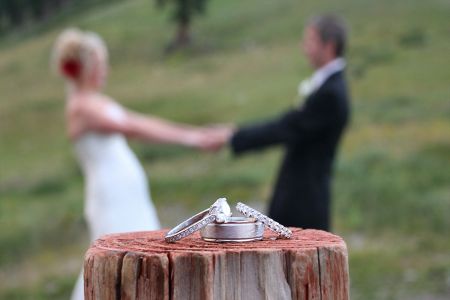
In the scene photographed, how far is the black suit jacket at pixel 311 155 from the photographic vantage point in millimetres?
5664

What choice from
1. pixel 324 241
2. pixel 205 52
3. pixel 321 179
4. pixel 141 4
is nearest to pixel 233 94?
pixel 205 52

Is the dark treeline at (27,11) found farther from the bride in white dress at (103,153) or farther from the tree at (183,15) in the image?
the bride in white dress at (103,153)

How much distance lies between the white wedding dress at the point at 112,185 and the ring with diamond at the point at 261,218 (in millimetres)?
4238

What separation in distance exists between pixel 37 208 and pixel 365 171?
3.86 metres

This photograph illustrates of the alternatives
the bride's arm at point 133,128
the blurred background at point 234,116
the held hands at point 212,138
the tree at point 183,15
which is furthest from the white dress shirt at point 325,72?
the tree at point 183,15

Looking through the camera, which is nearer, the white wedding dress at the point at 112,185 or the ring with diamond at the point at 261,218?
the ring with diamond at the point at 261,218

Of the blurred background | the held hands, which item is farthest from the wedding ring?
the blurred background

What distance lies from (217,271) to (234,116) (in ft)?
44.5

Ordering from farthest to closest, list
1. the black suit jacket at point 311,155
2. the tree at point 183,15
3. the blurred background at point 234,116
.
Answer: the tree at point 183,15 < the blurred background at point 234,116 < the black suit jacket at point 311,155

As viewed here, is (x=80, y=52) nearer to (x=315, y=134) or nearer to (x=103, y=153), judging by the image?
(x=103, y=153)

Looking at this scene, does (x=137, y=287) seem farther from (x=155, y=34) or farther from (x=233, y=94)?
(x=155, y=34)

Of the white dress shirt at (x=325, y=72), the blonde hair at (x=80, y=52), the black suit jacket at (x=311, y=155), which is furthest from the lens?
the blonde hair at (x=80, y=52)

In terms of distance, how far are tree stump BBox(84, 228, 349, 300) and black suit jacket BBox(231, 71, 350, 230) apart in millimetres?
3429

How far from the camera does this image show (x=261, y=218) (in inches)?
89.9
